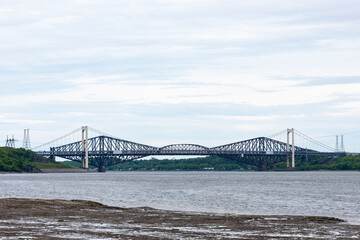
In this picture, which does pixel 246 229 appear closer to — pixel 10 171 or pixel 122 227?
pixel 122 227

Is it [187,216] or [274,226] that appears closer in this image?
[274,226]

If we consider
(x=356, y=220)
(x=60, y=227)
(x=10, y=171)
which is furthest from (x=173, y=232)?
(x=10, y=171)

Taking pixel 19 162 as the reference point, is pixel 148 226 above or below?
below

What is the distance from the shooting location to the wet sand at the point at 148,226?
85.7 ft

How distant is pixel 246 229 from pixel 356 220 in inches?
396

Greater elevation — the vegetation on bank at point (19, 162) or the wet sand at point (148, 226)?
the vegetation on bank at point (19, 162)

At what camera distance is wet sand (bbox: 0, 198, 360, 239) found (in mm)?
26109

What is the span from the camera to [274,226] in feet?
101

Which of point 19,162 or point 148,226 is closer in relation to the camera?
point 148,226

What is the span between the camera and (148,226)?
29.8 metres

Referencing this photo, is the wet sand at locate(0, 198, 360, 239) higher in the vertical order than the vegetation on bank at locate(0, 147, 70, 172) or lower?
lower

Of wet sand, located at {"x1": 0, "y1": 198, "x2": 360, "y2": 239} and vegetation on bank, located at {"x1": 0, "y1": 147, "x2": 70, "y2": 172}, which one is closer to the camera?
wet sand, located at {"x1": 0, "y1": 198, "x2": 360, "y2": 239}

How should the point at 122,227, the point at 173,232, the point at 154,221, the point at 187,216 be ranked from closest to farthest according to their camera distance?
1. the point at 173,232
2. the point at 122,227
3. the point at 154,221
4. the point at 187,216

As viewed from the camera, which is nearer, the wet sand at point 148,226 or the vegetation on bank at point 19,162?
the wet sand at point 148,226
